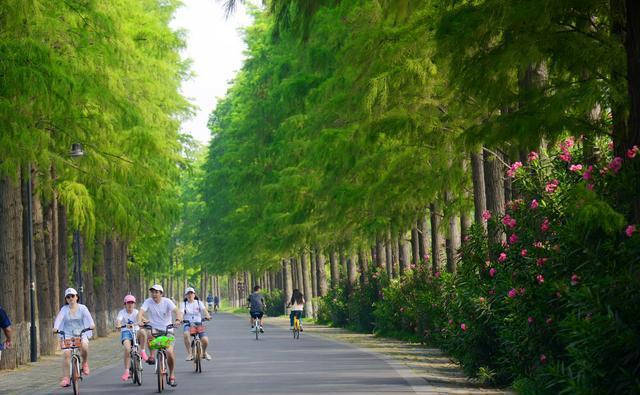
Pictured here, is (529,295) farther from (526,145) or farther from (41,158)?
(41,158)

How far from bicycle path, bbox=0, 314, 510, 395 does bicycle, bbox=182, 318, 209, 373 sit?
0.23m

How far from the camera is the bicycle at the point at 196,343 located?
78.7 ft

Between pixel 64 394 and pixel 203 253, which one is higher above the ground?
pixel 203 253

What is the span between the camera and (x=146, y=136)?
27906 millimetres

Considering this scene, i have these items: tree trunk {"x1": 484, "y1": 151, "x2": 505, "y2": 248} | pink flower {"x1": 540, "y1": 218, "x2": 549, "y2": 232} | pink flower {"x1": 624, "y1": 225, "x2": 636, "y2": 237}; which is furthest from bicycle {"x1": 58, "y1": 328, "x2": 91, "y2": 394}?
pink flower {"x1": 624, "y1": 225, "x2": 636, "y2": 237}

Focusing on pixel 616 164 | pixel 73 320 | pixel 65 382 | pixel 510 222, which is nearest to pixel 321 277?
pixel 73 320

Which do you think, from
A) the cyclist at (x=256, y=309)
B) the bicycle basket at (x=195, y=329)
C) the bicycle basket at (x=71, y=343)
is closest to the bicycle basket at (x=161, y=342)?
the bicycle basket at (x=71, y=343)

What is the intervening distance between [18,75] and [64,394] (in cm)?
547

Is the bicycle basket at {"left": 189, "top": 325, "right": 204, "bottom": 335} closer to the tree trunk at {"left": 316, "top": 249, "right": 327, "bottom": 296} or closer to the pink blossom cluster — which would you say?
the pink blossom cluster

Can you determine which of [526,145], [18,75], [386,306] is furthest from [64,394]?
[386,306]

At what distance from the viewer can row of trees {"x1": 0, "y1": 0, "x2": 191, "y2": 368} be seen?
2084cm

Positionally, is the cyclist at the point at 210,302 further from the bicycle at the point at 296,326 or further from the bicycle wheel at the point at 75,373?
the bicycle wheel at the point at 75,373

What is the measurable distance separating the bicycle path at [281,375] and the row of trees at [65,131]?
139 inches

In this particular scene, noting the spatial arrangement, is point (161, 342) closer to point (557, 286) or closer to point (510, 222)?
point (510, 222)
